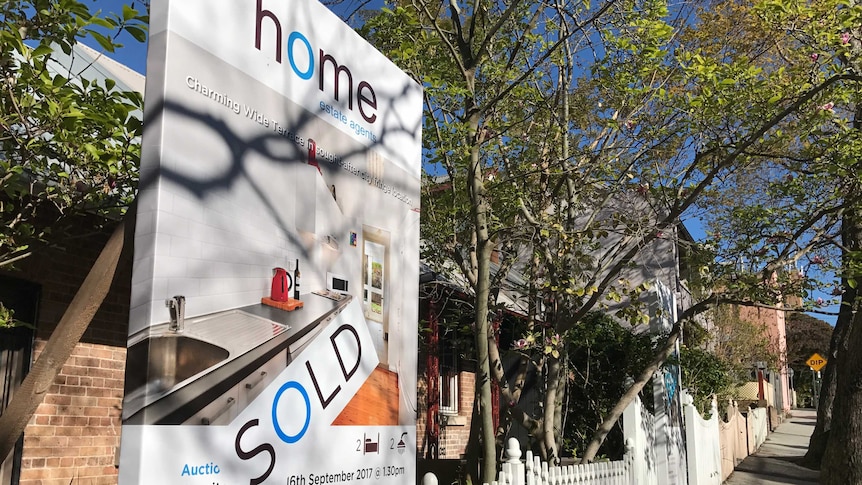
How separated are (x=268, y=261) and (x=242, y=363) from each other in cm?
37

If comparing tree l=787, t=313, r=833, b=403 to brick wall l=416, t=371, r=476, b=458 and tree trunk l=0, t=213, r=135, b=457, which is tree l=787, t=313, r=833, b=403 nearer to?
brick wall l=416, t=371, r=476, b=458

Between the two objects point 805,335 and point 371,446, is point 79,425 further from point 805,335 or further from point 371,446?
point 805,335

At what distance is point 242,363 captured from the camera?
2490 millimetres

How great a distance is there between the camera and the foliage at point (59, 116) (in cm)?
406

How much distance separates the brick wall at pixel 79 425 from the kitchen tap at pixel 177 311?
485 centimetres

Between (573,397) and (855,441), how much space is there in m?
3.88

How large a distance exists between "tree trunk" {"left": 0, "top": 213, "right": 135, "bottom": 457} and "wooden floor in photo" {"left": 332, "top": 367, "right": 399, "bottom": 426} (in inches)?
41.5

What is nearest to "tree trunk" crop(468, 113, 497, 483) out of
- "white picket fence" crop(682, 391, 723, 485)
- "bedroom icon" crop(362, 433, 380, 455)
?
"bedroom icon" crop(362, 433, 380, 455)

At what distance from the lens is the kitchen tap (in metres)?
2.20

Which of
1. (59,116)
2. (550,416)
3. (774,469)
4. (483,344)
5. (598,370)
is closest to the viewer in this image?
(59,116)

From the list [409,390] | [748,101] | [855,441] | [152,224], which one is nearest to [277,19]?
[152,224]

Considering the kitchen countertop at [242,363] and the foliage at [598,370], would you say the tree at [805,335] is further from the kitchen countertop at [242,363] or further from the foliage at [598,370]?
the kitchen countertop at [242,363]

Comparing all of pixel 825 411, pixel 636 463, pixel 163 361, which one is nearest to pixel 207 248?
pixel 163 361

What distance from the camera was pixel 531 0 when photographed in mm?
7723
